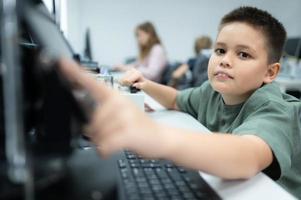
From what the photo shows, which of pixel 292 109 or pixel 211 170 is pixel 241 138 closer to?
pixel 211 170

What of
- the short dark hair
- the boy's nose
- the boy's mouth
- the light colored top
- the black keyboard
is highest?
the short dark hair

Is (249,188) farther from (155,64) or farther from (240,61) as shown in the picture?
(155,64)

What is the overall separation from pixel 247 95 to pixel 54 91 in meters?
0.67

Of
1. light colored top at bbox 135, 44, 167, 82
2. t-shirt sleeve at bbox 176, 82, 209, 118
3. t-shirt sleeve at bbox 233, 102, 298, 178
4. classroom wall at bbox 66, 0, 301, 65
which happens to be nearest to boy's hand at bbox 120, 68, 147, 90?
t-shirt sleeve at bbox 176, 82, 209, 118

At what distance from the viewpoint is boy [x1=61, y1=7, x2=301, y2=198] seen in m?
0.36

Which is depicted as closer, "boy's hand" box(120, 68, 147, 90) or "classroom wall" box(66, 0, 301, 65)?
"boy's hand" box(120, 68, 147, 90)

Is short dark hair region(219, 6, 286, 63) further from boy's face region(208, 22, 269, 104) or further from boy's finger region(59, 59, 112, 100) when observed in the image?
boy's finger region(59, 59, 112, 100)

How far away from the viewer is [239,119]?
849mm

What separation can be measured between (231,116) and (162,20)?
444 cm

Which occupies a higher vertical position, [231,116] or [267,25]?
[267,25]

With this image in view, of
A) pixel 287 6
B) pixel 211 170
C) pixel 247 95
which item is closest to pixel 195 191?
pixel 211 170

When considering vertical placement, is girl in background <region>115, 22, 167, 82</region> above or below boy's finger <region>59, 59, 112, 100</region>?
below

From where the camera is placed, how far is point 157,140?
392 mm

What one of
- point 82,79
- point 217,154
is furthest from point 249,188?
point 82,79
